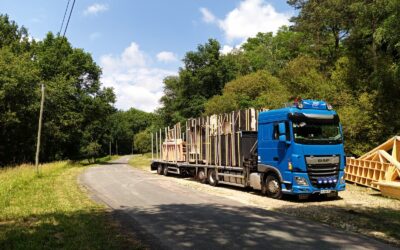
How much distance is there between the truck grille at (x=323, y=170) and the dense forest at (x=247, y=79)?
25.8 ft

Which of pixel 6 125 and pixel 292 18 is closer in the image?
pixel 292 18

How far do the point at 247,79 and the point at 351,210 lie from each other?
35014 mm

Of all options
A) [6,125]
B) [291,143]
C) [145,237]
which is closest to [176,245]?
[145,237]

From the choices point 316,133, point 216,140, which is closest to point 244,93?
point 216,140

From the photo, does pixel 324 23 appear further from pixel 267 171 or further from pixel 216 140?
pixel 267 171

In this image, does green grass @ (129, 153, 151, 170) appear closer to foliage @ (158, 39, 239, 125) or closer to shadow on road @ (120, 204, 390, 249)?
foliage @ (158, 39, 239, 125)

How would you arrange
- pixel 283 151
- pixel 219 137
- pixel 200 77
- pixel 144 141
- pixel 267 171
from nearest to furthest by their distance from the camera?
1. pixel 283 151
2. pixel 267 171
3. pixel 219 137
4. pixel 200 77
5. pixel 144 141

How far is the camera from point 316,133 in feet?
48.1

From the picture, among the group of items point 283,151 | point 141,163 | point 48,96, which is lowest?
point 141,163

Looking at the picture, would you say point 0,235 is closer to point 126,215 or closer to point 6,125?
point 126,215

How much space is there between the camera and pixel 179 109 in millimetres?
59250

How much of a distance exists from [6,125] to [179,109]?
23.5 m

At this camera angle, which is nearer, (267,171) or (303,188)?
(303,188)

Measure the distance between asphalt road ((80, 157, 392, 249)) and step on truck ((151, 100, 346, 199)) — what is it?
81.1 inches
